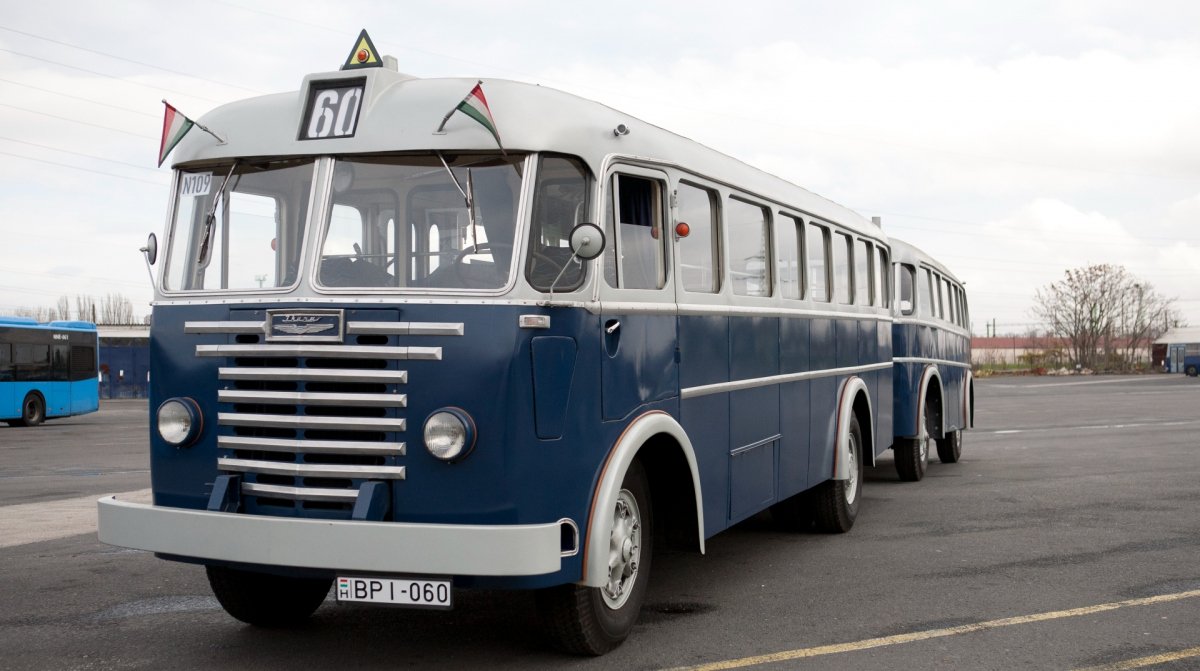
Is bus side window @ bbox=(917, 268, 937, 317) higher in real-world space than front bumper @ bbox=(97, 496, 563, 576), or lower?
higher

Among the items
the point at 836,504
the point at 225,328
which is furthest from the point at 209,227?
the point at 836,504

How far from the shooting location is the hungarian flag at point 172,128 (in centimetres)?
603

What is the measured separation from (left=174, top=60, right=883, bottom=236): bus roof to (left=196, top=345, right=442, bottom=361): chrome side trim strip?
0.98 meters

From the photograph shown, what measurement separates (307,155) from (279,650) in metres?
2.56

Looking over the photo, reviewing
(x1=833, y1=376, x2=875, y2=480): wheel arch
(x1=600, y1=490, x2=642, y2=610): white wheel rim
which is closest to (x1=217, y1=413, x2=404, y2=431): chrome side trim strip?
(x1=600, y1=490, x2=642, y2=610): white wheel rim

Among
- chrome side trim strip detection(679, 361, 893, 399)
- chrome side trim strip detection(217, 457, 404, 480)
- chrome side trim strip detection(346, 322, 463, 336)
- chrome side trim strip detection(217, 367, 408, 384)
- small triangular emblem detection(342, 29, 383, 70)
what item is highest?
small triangular emblem detection(342, 29, 383, 70)

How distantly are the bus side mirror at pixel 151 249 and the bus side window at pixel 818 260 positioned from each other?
494 cm

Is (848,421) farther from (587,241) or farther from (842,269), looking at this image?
(587,241)

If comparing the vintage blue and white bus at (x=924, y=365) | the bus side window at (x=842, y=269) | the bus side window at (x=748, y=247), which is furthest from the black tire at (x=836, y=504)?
the vintage blue and white bus at (x=924, y=365)

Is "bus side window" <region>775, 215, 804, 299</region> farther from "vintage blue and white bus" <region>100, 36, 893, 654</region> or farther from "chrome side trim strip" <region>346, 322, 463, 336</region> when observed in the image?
"chrome side trim strip" <region>346, 322, 463, 336</region>

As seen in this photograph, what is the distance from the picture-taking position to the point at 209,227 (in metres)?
5.99

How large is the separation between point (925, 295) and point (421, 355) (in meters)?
10.6

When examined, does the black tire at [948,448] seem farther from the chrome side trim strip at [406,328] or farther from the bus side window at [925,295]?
the chrome side trim strip at [406,328]

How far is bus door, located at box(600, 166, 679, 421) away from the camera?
577 centimetres
